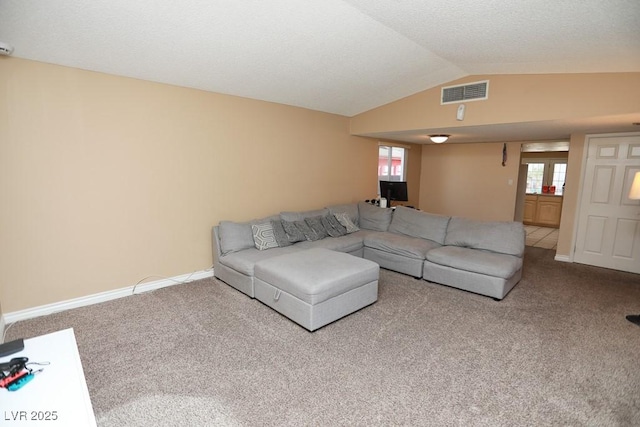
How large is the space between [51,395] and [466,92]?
4827mm

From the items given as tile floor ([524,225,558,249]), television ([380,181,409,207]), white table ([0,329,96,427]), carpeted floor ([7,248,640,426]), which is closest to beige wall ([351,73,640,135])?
television ([380,181,409,207])

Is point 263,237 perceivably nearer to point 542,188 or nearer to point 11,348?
point 11,348

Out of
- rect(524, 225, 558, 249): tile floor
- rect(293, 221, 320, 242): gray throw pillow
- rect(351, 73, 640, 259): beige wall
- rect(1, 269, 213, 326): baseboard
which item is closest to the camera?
rect(1, 269, 213, 326): baseboard

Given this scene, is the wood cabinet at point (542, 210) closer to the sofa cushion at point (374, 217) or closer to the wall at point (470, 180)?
the wall at point (470, 180)

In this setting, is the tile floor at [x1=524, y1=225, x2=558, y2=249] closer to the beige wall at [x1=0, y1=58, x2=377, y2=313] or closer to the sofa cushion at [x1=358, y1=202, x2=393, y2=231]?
the sofa cushion at [x1=358, y1=202, x2=393, y2=231]

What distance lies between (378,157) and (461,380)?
15.9 ft

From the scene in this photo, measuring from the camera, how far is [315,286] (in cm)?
277

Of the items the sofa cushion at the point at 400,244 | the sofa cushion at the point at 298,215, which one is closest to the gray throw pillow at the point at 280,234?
the sofa cushion at the point at 298,215

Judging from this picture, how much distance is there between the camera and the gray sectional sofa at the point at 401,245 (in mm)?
3596

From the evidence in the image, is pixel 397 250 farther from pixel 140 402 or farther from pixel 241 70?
pixel 140 402

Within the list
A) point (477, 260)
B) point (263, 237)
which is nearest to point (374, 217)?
point (477, 260)

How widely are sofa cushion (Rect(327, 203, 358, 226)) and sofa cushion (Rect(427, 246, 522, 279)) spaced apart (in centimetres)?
160

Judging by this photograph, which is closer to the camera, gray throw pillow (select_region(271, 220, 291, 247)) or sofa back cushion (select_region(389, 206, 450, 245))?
gray throw pillow (select_region(271, 220, 291, 247))

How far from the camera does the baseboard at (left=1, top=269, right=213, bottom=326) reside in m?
2.92
